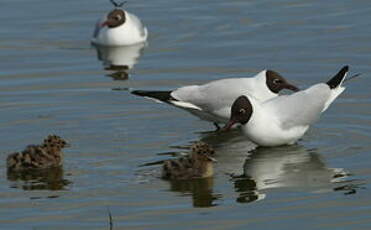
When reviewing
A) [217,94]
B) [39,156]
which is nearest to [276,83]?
[217,94]

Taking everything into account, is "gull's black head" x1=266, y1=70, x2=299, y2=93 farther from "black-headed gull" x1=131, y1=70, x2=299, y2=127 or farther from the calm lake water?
the calm lake water

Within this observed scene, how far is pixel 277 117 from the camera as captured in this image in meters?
14.0

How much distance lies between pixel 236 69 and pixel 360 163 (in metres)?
4.69

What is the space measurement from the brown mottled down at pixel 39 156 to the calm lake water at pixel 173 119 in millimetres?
131

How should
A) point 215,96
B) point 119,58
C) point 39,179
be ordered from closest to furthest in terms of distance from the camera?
point 39,179 < point 215,96 < point 119,58

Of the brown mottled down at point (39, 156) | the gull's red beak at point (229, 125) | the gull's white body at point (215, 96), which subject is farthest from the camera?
the gull's white body at point (215, 96)

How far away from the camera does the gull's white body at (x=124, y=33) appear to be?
778 inches

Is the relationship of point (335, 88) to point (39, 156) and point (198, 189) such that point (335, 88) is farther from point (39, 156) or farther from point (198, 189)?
point (39, 156)

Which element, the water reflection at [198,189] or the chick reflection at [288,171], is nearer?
the water reflection at [198,189]

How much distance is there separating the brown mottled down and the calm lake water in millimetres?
131

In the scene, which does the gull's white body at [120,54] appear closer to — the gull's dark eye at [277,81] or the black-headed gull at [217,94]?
the black-headed gull at [217,94]

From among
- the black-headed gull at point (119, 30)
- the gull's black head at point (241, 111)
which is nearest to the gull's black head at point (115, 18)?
the black-headed gull at point (119, 30)

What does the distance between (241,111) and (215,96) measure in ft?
3.19

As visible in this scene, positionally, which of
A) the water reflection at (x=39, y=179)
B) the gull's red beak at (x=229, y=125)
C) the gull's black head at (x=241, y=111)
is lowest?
the water reflection at (x=39, y=179)
